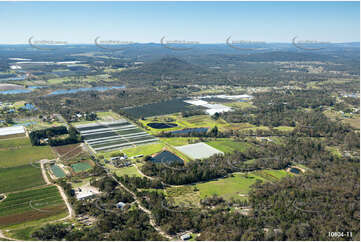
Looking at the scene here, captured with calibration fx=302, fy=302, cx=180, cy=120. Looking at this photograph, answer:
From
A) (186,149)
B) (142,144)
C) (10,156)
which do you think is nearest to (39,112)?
(10,156)

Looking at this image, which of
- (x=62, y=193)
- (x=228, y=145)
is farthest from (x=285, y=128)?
(x=62, y=193)

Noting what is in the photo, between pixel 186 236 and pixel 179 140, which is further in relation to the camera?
pixel 179 140

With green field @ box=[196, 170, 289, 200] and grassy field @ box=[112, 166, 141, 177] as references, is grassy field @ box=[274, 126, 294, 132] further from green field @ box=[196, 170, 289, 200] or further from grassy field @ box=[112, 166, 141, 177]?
grassy field @ box=[112, 166, 141, 177]

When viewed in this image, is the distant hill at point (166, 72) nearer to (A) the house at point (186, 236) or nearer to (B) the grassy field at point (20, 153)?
(B) the grassy field at point (20, 153)

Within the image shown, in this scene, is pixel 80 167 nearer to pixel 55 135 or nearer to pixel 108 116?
pixel 55 135

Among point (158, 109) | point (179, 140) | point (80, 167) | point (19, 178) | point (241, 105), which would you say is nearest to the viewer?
point (19, 178)

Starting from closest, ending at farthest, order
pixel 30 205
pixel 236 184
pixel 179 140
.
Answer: pixel 30 205
pixel 236 184
pixel 179 140

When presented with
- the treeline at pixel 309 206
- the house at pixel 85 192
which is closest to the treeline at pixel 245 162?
the treeline at pixel 309 206
